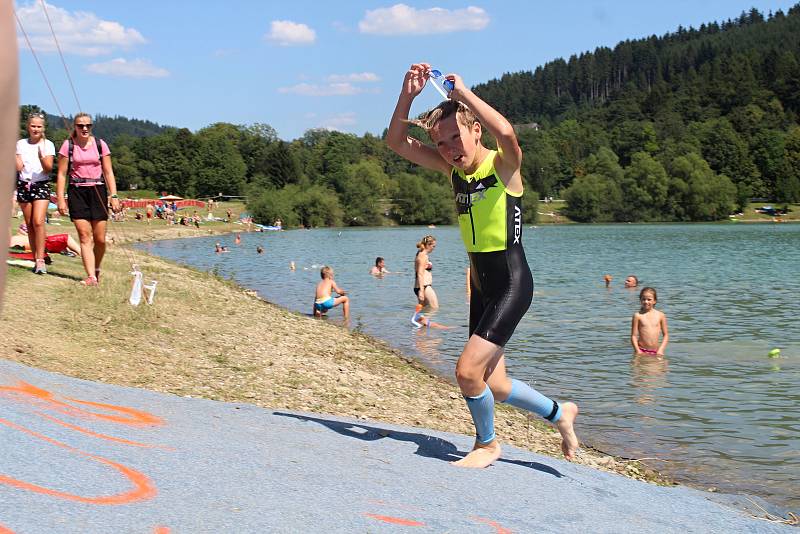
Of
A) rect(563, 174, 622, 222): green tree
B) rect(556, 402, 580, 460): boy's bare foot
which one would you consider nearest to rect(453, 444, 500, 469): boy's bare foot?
rect(556, 402, 580, 460): boy's bare foot

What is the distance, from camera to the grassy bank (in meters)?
7.51

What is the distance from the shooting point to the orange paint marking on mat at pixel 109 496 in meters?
3.83

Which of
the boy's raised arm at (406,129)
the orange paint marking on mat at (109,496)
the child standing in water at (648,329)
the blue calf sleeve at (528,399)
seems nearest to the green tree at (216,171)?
the child standing in water at (648,329)

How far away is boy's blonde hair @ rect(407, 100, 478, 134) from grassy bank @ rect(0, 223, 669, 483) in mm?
3009

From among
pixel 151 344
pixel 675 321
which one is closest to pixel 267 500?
pixel 151 344

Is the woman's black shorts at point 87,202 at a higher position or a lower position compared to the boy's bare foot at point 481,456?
higher

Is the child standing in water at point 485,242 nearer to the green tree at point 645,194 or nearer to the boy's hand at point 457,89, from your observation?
the boy's hand at point 457,89

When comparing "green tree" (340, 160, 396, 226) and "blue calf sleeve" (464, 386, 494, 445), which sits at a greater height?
"green tree" (340, 160, 396, 226)

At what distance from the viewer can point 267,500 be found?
13.7 feet

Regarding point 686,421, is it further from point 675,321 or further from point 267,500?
point 675,321

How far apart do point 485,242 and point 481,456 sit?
4.59 ft

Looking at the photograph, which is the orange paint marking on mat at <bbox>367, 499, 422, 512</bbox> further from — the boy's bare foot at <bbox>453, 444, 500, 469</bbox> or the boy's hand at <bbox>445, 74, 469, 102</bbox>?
the boy's hand at <bbox>445, 74, 469, 102</bbox>

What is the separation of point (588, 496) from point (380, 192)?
128 metres

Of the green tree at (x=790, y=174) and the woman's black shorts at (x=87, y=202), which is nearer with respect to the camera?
the woman's black shorts at (x=87, y=202)
